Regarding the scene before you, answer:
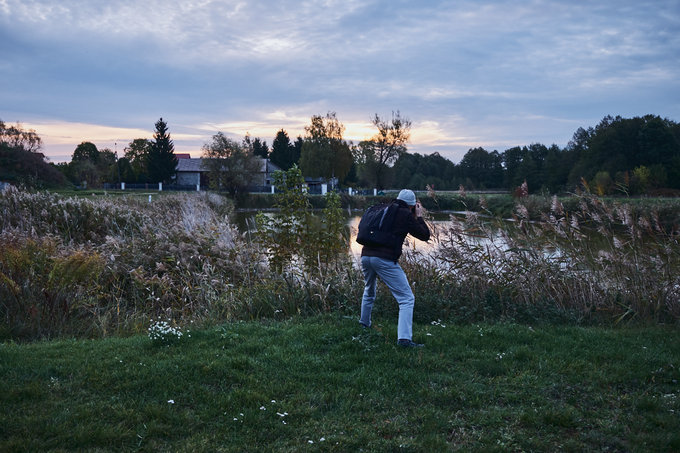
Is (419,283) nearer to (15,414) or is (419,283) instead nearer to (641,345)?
(641,345)

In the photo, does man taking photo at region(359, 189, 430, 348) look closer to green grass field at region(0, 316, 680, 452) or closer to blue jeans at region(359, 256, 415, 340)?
blue jeans at region(359, 256, 415, 340)

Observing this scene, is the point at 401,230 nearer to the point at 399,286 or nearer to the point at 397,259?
the point at 397,259

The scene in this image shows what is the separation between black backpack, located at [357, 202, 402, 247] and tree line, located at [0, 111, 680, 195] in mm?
27904

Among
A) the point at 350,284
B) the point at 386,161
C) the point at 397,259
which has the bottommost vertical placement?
the point at 350,284

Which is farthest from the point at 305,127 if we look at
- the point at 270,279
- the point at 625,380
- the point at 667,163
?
the point at 625,380

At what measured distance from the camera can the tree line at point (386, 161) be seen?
4572 centimetres

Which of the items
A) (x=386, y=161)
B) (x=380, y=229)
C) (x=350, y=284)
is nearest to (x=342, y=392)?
(x=380, y=229)

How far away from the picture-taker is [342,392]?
4605 mm

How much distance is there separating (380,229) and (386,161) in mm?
59243

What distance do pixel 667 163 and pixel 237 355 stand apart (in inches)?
2343

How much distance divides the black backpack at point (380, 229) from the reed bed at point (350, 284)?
1.69 metres

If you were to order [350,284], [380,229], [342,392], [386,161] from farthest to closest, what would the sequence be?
1. [386,161]
2. [350,284]
3. [380,229]
4. [342,392]

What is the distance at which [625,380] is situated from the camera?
5.01 meters

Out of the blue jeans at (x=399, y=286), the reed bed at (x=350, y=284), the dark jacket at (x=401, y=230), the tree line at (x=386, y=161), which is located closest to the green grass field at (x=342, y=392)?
the blue jeans at (x=399, y=286)
